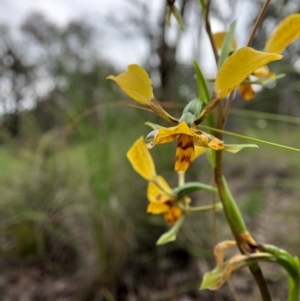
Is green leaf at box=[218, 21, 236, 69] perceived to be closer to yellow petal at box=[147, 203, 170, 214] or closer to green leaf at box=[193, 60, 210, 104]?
green leaf at box=[193, 60, 210, 104]

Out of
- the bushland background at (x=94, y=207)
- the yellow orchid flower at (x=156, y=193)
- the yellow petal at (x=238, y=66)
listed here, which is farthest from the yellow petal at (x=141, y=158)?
the bushland background at (x=94, y=207)

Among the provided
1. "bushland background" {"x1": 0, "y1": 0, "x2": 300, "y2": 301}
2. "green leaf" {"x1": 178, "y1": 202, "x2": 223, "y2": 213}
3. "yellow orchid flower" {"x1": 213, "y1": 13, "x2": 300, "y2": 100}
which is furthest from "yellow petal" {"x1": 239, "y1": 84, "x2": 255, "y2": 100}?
"bushland background" {"x1": 0, "y1": 0, "x2": 300, "y2": 301}

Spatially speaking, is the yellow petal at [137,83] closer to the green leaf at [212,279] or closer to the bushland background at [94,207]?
the green leaf at [212,279]

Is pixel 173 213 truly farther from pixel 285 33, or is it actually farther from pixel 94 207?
pixel 94 207

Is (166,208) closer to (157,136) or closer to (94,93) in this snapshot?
(157,136)

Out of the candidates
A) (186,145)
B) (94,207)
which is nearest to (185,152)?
(186,145)

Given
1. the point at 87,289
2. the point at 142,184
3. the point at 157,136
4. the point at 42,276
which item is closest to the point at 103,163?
the point at 142,184
